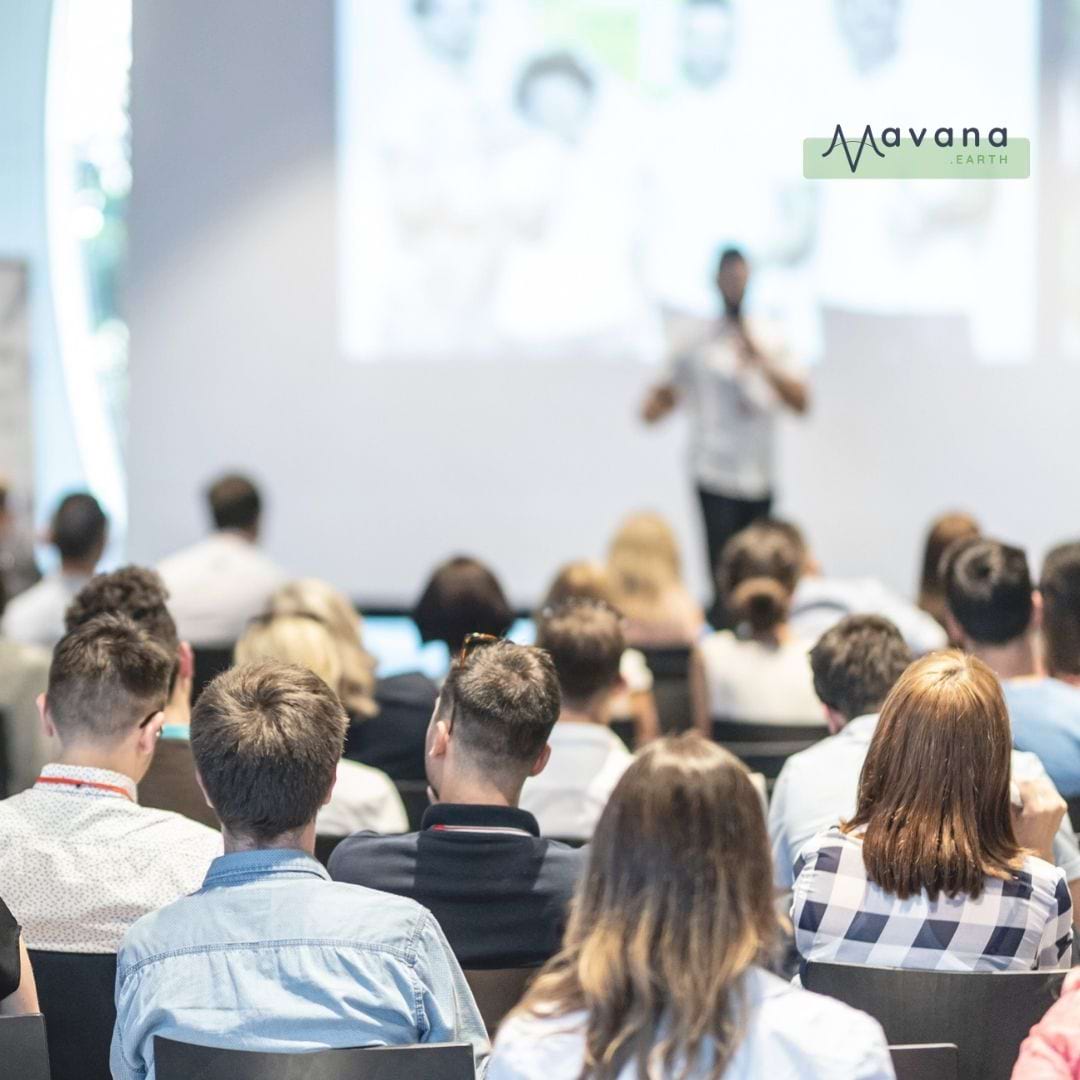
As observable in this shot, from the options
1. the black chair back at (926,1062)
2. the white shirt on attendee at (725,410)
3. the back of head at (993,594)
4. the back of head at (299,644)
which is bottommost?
the black chair back at (926,1062)

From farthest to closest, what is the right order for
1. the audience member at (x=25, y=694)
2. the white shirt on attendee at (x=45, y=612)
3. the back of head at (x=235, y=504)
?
the back of head at (x=235, y=504)
the white shirt on attendee at (x=45, y=612)
the audience member at (x=25, y=694)

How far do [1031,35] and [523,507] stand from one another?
3170 mm

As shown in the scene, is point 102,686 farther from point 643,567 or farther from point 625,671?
point 643,567

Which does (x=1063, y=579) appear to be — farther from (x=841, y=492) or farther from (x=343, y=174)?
(x=343, y=174)

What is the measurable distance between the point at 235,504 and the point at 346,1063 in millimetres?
3755

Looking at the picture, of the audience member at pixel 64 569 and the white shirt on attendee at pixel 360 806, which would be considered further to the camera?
the audience member at pixel 64 569

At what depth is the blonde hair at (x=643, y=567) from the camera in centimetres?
507

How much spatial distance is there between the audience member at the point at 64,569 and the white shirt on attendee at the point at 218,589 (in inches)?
10.1

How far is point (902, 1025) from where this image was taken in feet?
6.28

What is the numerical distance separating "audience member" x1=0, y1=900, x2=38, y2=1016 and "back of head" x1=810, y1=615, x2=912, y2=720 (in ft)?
4.78

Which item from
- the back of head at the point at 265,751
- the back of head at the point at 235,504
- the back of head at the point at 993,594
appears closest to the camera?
the back of head at the point at 265,751

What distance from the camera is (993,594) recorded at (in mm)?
3219

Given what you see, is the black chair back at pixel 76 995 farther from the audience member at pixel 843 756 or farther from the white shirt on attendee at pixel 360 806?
the audience member at pixel 843 756

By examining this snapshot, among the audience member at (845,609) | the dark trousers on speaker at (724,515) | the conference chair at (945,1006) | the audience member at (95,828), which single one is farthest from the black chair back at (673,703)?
the conference chair at (945,1006)
